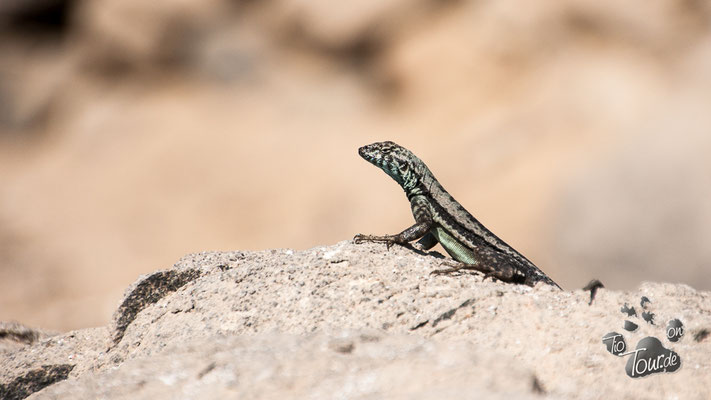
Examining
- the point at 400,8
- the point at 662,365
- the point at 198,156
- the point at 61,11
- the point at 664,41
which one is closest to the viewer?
the point at 662,365

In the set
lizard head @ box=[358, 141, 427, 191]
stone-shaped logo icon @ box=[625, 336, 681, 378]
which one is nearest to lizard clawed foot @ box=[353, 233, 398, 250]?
lizard head @ box=[358, 141, 427, 191]

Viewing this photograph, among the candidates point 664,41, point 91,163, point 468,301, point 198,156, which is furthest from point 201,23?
point 468,301

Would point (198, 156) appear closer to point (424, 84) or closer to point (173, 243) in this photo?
point (173, 243)

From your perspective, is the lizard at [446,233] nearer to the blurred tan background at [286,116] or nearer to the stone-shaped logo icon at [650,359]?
the stone-shaped logo icon at [650,359]

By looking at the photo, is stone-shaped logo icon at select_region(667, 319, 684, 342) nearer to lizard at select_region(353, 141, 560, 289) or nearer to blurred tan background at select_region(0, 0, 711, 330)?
lizard at select_region(353, 141, 560, 289)

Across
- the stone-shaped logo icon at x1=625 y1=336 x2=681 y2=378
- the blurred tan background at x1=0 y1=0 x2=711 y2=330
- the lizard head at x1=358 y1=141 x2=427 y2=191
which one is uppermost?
the blurred tan background at x1=0 y1=0 x2=711 y2=330

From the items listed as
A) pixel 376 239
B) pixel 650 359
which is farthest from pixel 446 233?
pixel 650 359
